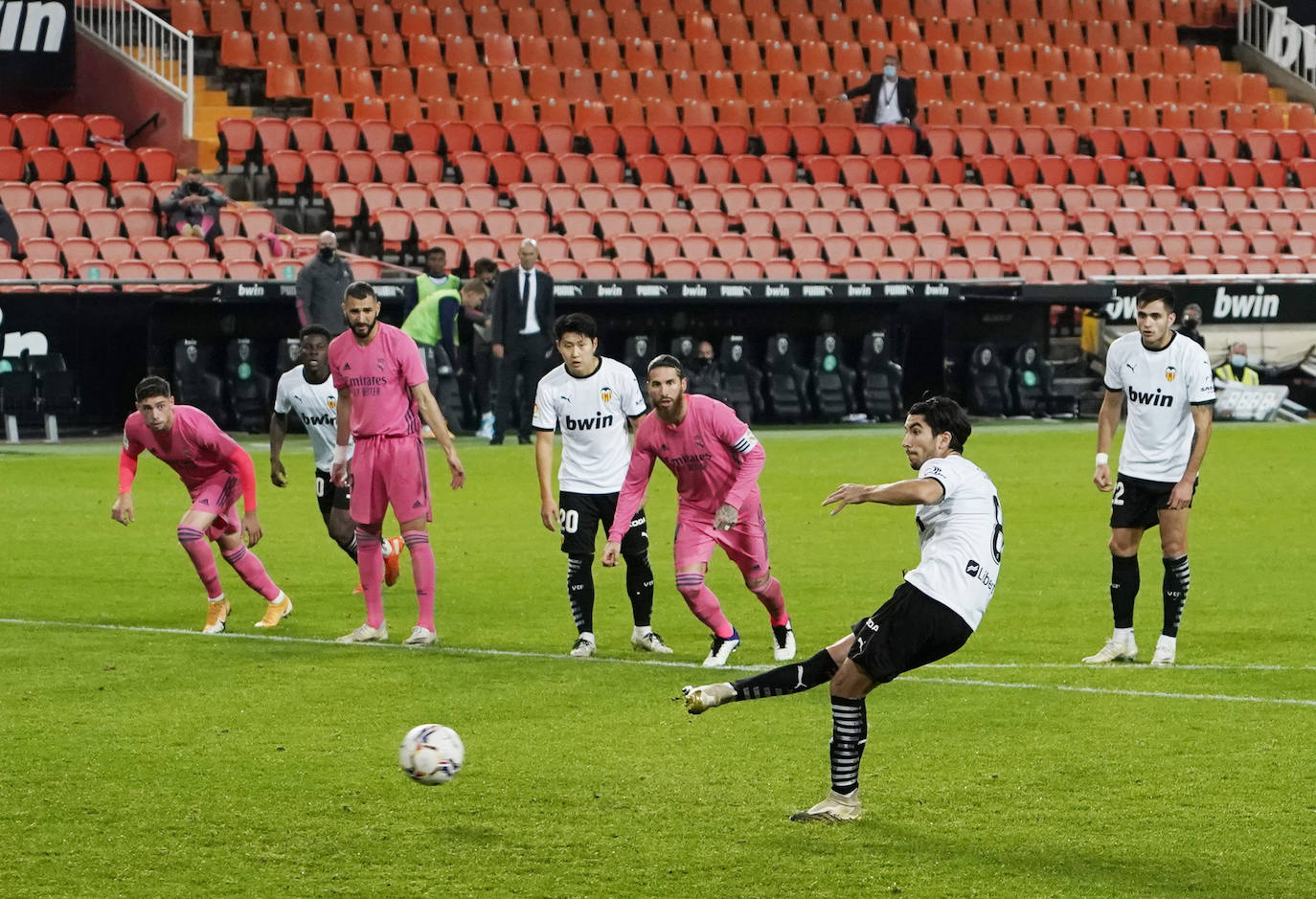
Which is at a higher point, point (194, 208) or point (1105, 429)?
point (194, 208)

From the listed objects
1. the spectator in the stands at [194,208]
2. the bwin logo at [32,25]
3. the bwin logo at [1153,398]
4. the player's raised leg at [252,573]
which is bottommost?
the player's raised leg at [252,573]

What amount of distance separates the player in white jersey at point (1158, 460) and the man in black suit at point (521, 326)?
10.6m

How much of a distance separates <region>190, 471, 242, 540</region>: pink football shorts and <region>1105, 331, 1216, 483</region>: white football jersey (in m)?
4.87

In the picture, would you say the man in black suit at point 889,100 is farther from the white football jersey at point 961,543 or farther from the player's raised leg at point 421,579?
the white football jersey at point 961,543

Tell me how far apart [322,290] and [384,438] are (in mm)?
9936

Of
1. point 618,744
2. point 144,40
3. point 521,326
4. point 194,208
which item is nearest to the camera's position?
point 618,744

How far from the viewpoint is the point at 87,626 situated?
10641 millimetres

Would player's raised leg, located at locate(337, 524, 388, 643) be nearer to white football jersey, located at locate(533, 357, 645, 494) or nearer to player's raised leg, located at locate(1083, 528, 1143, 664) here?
white football jersey, located at locate(533, 357, 645, 494)

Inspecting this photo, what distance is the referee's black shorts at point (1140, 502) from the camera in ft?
31.4

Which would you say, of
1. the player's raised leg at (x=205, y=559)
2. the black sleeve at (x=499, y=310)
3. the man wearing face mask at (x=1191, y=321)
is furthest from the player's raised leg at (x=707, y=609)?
the black sleeve at (x=499, y=310)

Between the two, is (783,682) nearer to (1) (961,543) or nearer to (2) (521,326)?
(1) (961,543)

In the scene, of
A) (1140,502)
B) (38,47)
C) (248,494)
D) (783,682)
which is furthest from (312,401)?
(38,47)

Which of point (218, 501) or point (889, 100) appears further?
point (889, 100)

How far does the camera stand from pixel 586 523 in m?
9.89
